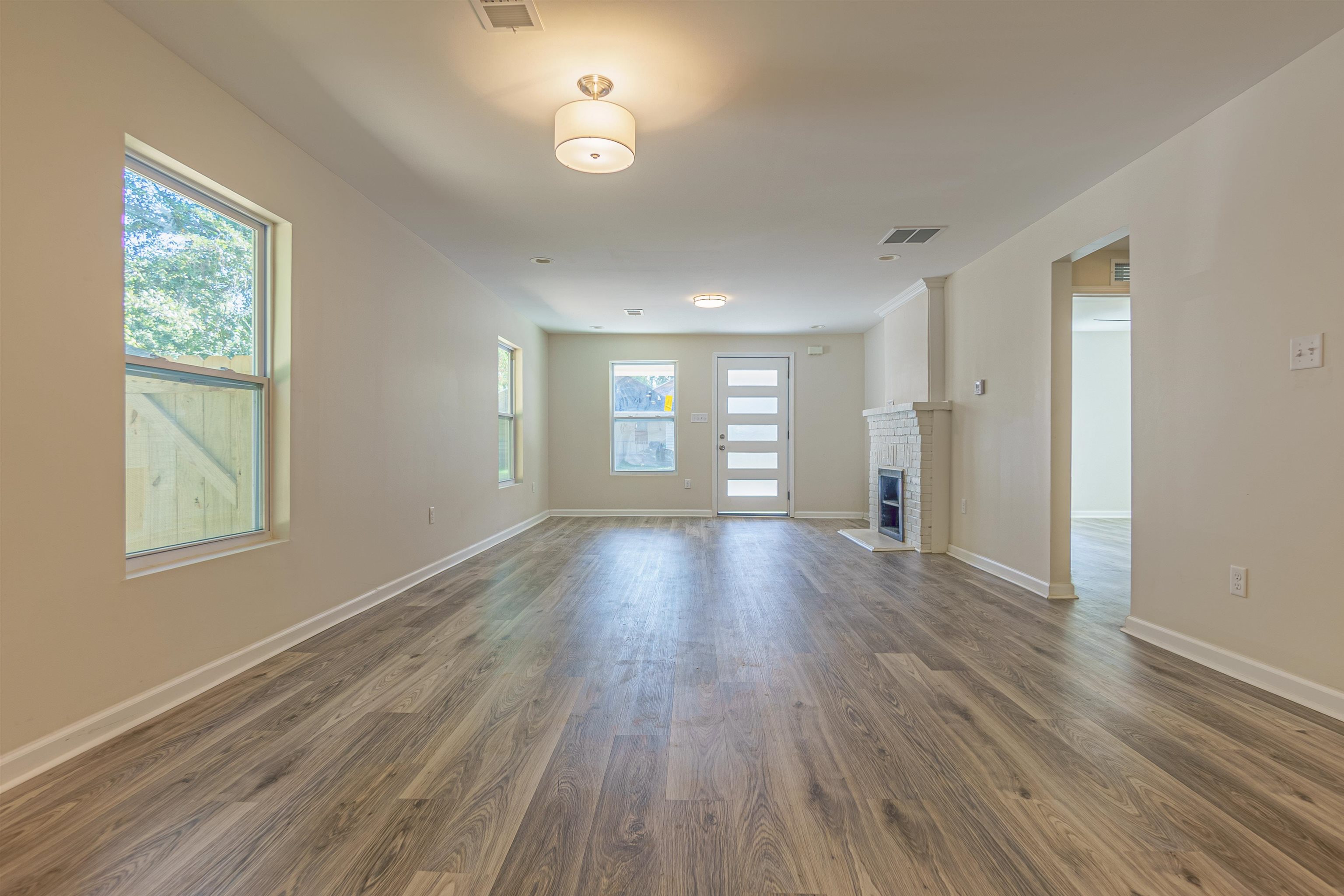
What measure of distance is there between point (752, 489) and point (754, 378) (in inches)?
59.0

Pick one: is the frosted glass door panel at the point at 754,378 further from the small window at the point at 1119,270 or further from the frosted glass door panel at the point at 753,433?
the small window at the point at 1119,270

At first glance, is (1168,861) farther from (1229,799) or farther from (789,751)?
(789,751)

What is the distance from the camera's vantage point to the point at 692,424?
8.23 metres

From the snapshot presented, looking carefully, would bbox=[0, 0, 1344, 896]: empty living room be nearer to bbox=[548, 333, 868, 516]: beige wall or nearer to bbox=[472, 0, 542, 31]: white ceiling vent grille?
bbox=[472, 0, 542, 31]: white ceiling vent grille

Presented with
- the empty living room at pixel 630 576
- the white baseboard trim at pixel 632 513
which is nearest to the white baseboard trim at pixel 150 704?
the empty living room at pixel 630 576

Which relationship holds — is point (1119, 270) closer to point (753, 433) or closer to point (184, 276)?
point (753, 433)

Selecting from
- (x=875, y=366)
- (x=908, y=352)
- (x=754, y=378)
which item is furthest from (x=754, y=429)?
(x=908, y=352)

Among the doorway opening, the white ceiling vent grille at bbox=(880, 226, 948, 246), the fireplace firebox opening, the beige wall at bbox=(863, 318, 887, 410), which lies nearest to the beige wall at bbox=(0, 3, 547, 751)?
the white ceiling vent grille at bbox=(880, 226, 948, 246)

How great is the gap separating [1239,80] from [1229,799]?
2637 mm

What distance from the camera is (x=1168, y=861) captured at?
1.37 metres

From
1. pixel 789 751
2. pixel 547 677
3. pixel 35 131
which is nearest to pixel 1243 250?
pixel 789 751

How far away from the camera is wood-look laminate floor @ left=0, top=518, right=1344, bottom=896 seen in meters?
1.35

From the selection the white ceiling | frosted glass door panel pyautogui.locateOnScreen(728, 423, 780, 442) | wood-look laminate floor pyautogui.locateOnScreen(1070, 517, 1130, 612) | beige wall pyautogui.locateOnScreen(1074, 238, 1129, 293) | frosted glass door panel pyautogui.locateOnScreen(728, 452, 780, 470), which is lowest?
wood-look laminate floor pyautogui.locateOnScreen(1070, 517, 1130, 612)

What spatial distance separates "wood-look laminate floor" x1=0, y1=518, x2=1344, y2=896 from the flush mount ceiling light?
2159 mm
